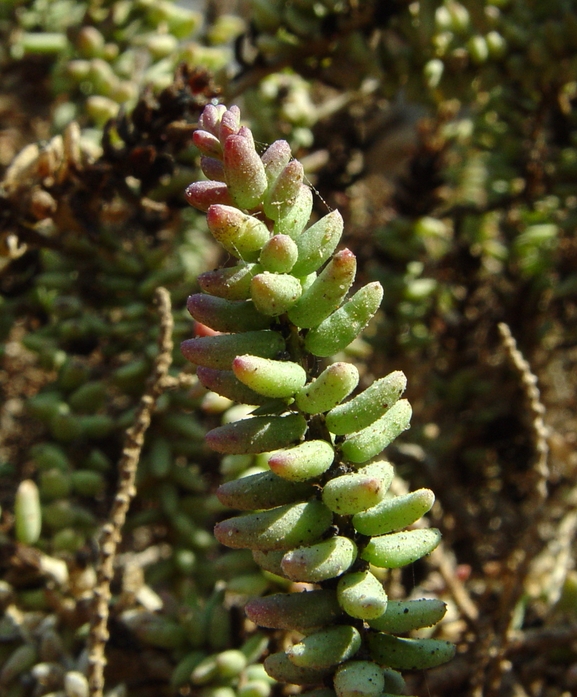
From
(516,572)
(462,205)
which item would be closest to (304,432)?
(516,572)

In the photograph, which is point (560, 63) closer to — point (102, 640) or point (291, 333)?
point (291, 333)

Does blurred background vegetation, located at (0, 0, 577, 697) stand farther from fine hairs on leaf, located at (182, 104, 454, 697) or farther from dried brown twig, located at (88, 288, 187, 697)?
fine hairs on leaf, located at (182, 104, 454, 697)

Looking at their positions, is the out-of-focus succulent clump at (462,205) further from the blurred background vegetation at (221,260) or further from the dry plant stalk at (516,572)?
the dry plant stalk at (516,572)

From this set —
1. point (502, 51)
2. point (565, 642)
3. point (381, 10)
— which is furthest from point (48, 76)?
point (565, 642)

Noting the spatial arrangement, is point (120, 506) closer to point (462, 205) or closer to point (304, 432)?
point (304, 432)

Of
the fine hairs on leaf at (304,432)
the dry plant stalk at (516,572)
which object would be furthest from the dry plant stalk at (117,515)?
the dry plant stalk at (516,572)

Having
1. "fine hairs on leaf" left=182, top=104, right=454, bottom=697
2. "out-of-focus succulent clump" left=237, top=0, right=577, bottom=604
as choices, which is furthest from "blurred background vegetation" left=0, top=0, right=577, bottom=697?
"fine hairs on leaf" left=182, top=104, right=454, bottom=697
